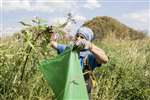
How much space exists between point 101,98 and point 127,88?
1269 mm

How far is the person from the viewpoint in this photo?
588 cm

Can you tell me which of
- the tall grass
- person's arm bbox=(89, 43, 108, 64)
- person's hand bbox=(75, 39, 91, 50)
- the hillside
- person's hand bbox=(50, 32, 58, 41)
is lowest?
the tall grass

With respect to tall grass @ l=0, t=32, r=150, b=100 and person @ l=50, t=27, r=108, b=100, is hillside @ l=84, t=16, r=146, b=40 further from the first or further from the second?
person @ l=50, t=27, r=108, b=100

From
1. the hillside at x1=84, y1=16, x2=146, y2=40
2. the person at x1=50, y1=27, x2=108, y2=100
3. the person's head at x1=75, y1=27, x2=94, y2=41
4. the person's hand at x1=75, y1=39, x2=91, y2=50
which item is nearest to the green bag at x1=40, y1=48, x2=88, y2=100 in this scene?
the person's hand at x1=75, y1=39, x2=91, y2=50

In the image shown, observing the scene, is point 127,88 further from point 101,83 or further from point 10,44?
point 10,44

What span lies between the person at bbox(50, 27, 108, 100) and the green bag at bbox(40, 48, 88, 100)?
0.72ft

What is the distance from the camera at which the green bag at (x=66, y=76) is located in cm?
544

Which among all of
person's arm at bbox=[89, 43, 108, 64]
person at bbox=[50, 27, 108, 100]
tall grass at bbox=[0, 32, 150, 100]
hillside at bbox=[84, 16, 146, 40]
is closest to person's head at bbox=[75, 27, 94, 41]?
person at bbox=[50, 27, 108, 100]

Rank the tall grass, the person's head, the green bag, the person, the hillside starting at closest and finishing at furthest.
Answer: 1. the green bag
2. the tall grass
3. the person
4. the person's head
5. the hillside

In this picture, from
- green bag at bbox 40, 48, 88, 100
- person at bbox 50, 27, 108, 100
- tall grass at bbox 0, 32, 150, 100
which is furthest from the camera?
person at bbox 50, 27, 108, 100

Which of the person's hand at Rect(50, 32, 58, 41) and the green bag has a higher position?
the person's hand at Rect(50, 32, 58, 41)

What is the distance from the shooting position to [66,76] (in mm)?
5504

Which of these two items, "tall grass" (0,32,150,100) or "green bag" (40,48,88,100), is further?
"tall grass" (0,32,150,100)

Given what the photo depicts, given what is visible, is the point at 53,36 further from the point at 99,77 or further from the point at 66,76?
the point at 99,77
